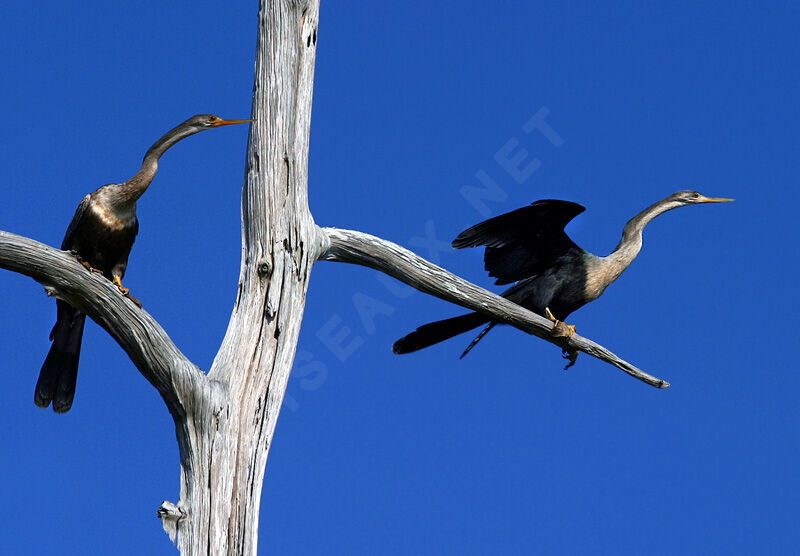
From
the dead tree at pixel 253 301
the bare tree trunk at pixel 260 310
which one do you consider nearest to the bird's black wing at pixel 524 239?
the dead tree at pixel 253 301

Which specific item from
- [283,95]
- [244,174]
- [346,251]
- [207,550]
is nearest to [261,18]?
[283,95]

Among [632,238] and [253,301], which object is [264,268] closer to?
[253,301]

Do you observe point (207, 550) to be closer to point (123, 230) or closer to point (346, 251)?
point (346, 251)

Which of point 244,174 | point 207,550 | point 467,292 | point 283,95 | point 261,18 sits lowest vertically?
point 207,550

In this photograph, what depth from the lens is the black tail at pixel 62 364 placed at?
4523 mm

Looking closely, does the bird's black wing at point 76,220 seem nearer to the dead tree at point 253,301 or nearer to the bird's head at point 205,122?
the bird's head at point 205,122

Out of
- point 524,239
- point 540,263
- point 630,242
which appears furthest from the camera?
point 630,242

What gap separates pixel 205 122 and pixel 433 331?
1.70m

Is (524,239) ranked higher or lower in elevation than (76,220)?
lower

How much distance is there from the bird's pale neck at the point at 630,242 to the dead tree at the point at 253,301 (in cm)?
162

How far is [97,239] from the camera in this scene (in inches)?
188

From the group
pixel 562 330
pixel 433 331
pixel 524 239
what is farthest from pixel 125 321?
pixel 524 239

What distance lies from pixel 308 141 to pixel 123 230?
124 centimetres

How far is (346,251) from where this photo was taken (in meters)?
4.34
